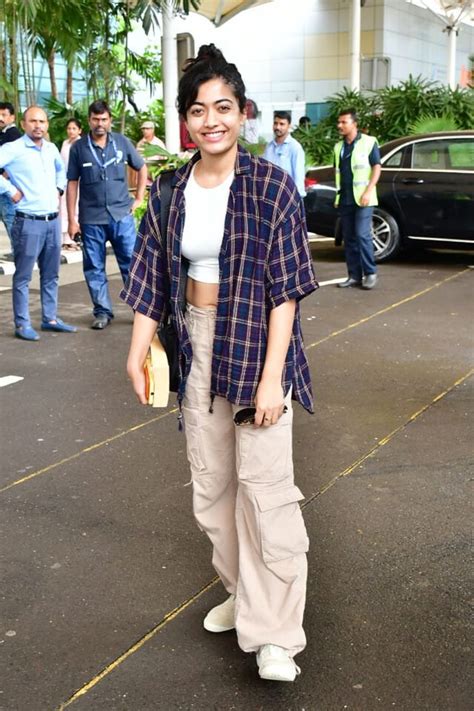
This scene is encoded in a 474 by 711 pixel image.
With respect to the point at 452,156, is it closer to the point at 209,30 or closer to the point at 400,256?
the point at 400,256

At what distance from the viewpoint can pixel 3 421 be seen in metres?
6.12

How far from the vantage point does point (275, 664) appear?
3.08 m

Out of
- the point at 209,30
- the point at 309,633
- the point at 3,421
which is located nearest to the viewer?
the point at 309,633

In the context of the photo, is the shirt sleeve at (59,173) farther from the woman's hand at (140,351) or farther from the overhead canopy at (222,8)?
the overhead canopy at (222,8)

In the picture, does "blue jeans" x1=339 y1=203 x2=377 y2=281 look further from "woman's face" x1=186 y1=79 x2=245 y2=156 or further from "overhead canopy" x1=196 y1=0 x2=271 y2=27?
"overhead canopy" x1=196 y1=0 x2=271 y2=27

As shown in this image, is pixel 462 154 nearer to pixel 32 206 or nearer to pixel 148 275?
pixel 32 206

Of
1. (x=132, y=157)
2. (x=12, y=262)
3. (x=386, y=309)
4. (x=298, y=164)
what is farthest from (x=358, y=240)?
(x=12, y=262)

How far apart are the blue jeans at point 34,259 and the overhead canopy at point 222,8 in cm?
1672

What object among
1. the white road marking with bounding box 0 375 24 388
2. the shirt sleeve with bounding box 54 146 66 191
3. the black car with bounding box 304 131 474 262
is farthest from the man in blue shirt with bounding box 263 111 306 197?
the white road marking with bounding box 0 375 24 388

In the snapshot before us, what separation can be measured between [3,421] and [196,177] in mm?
3434

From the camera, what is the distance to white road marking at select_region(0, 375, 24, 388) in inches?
277

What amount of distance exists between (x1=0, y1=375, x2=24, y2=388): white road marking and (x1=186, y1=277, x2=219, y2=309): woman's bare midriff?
4.12 meters

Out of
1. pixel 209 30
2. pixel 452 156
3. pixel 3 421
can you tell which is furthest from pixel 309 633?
pixel 209 30

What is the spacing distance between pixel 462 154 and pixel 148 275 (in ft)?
32.2
